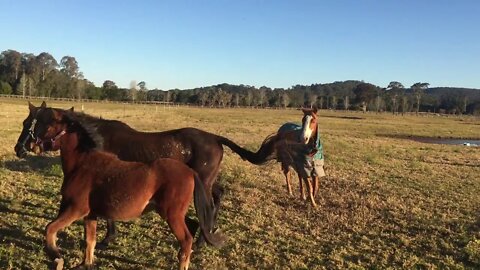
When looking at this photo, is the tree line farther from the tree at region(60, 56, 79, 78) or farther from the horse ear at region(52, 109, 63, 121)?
the horse ear at region(52, 109, 63, 121)

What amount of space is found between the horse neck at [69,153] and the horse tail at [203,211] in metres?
1.49

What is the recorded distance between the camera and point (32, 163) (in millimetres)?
12820

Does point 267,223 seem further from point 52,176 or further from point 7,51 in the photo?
point 7,51

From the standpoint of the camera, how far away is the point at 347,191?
35.9 ft

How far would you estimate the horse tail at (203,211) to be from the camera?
531 centimetres

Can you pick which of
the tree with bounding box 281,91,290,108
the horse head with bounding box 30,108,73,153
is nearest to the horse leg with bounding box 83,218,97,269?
the horse head with bounding box 30,108,73,153

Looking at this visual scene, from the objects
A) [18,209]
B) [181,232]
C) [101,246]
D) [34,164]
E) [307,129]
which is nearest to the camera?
[181,232]

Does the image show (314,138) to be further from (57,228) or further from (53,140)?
(57,228)

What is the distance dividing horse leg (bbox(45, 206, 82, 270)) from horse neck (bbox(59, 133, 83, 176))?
568 millimetres

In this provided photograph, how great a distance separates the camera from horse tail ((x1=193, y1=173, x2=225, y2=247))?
17.4 ft

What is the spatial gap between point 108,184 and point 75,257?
153 cm

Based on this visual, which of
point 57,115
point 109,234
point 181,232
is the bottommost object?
point 109,234

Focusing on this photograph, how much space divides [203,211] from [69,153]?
5.93 feet

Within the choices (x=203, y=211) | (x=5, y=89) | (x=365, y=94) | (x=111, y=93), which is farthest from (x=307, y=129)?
(x=365, y=94)
